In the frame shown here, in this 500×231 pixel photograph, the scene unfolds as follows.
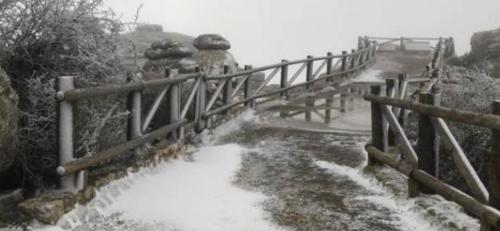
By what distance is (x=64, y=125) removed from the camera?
4660 mm

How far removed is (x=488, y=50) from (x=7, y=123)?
27.9 metres

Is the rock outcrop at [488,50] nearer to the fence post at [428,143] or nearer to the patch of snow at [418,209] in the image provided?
the patch of snow at [418,209]

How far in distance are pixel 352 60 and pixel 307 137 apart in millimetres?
14799

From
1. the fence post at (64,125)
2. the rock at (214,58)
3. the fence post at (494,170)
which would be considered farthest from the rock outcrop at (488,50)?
the fence post at (64,125)

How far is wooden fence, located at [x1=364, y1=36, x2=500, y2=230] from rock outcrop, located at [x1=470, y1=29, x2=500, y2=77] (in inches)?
793

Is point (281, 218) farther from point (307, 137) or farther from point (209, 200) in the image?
point (307, 137)

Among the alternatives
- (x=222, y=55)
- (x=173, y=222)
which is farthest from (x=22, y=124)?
(x=222, y=55)

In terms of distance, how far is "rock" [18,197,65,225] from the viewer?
14.4 feet

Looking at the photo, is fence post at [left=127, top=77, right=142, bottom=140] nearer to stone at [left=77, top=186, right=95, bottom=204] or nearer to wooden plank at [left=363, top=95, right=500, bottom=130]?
stone at [left=77, top=186, right=95, bottom=204]

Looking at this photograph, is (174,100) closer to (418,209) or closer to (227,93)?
(227,93)

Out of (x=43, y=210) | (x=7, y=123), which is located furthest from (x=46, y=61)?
(x=43, y=210)

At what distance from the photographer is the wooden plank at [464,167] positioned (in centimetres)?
436

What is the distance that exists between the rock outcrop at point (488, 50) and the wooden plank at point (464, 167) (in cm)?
2165

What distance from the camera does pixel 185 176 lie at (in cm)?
663
